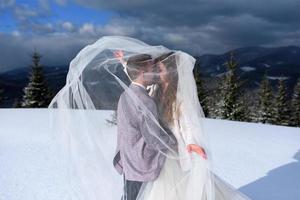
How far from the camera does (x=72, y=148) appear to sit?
2922mm

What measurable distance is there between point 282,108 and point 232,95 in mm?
4762

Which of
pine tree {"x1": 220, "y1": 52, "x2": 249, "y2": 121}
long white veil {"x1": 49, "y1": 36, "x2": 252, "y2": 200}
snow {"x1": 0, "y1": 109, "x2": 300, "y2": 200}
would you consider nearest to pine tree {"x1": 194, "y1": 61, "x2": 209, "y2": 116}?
pine tree {"x1": 220, "y1": 52, "x2": 249, "y2": 121}

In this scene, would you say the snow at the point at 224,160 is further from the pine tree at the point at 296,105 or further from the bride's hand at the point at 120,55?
the pine tree at the point at 296,105

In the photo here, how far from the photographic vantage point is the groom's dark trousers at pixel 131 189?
8.60ft

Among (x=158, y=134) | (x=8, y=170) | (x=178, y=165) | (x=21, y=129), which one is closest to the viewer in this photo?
(x=158, y=134)

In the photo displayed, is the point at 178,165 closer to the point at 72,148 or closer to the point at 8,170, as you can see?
the point at 72,148

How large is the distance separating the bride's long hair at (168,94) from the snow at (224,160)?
397 millimetres

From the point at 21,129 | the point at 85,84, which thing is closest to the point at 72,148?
the point at 85,84

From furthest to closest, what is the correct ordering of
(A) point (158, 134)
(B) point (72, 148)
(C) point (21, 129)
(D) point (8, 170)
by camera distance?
(C) point (21, 129)
(D) point (8, 170)
(B) point (72, 148)
(A) point (158, 134)

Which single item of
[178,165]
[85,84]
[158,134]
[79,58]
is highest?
[79,58]

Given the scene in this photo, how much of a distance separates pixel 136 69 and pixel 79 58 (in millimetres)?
483

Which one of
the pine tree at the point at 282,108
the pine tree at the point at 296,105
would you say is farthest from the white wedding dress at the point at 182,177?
the pine tree at the point at 296,105

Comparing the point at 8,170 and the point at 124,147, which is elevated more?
the point at 124,147

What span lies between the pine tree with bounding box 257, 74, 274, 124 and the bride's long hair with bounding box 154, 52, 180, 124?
21.5m
